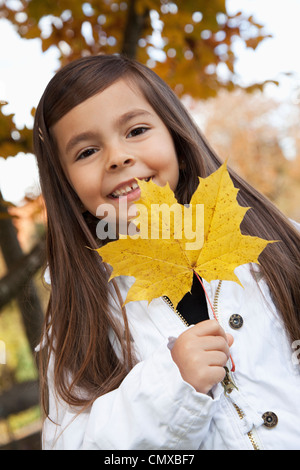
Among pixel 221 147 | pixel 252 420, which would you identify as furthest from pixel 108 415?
pixel 221 147

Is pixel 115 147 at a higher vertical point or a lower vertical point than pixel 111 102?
lower

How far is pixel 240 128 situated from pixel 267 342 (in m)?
15.0

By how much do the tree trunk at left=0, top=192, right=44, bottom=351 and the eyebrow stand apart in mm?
918

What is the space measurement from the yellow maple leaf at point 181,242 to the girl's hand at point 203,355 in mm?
111

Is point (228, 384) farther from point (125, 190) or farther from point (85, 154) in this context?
point (85, 154)

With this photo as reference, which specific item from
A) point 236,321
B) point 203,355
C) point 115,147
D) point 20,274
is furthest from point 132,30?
point 203,355

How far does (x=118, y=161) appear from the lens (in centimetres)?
117

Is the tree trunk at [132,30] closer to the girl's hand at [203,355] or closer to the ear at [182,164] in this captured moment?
the ear at [182,164]

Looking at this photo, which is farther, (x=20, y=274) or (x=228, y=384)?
(x=20, y=274)

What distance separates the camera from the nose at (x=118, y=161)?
1168mm

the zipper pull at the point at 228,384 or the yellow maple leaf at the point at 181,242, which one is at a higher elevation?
the yellow maple leaf at the point at 181,242

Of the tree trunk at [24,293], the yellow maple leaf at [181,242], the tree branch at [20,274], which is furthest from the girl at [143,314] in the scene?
the tree trunk at [24,293]

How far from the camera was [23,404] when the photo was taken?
2.31m

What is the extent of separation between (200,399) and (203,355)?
0.31 ft
